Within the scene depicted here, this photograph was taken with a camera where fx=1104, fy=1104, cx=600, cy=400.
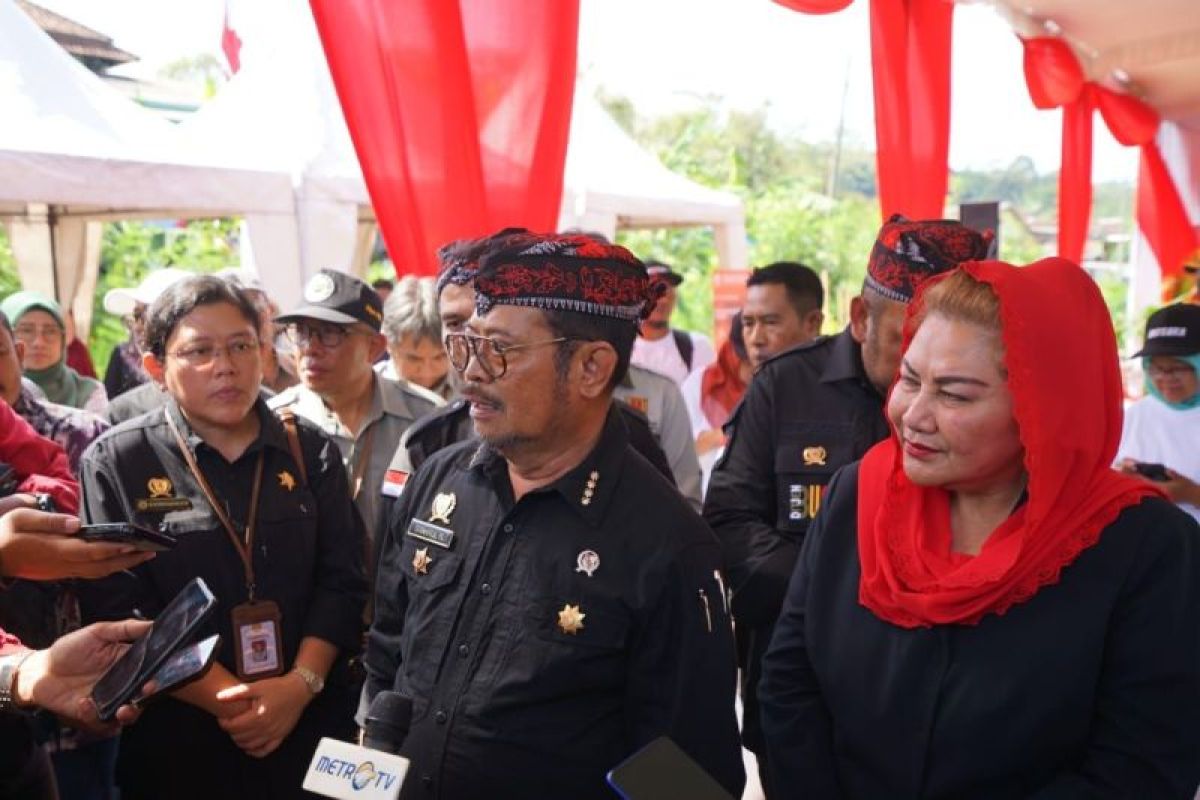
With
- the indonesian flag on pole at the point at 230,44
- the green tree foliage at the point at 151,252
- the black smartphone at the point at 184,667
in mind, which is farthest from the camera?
the green tree foliage at the point at 151,252

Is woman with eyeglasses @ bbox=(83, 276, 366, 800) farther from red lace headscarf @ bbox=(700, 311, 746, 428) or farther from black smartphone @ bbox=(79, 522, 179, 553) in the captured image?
red lace headscarf @ bbox=(700, 311, 746, 428)

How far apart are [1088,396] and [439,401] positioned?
2.56 m

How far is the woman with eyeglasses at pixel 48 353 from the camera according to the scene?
504 centimetres

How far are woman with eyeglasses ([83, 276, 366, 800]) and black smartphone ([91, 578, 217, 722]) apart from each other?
0.52 metres

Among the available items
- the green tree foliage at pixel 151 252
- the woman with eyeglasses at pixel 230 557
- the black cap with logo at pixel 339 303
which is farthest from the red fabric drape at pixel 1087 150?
the woman with eyeglasses at pixel 230 557

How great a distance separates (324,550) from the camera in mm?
2912

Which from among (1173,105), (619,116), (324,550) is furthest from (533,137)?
(619,116)

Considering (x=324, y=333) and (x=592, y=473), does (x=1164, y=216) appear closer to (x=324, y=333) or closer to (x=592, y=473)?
(x=324, y=333)

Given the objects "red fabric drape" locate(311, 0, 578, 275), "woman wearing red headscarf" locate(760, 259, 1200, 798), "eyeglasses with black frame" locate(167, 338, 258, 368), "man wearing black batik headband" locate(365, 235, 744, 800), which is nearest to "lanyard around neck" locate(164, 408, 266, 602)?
"eyeglasses with black frame" locate(167, 338, 258, 368)

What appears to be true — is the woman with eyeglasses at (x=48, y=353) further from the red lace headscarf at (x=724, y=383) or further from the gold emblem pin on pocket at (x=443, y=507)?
the gold emblem pin on pocket at (x=443, y=507)

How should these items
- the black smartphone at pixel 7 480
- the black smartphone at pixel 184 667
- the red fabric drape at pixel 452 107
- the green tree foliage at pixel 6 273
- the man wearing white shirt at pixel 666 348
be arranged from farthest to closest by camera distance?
the green tree foliage at pixel 6 273 → the man wearing white shirt at pixel 666 348 → the red fabric drape at pixel 452 107 → the black smartphone at pixel 7 480 → the black smartphone at pixel 184 667

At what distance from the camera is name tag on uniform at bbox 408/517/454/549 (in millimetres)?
2201

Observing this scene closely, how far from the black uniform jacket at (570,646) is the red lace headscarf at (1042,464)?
1.16 feet

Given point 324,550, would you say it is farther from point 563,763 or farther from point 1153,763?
point 1153,763
